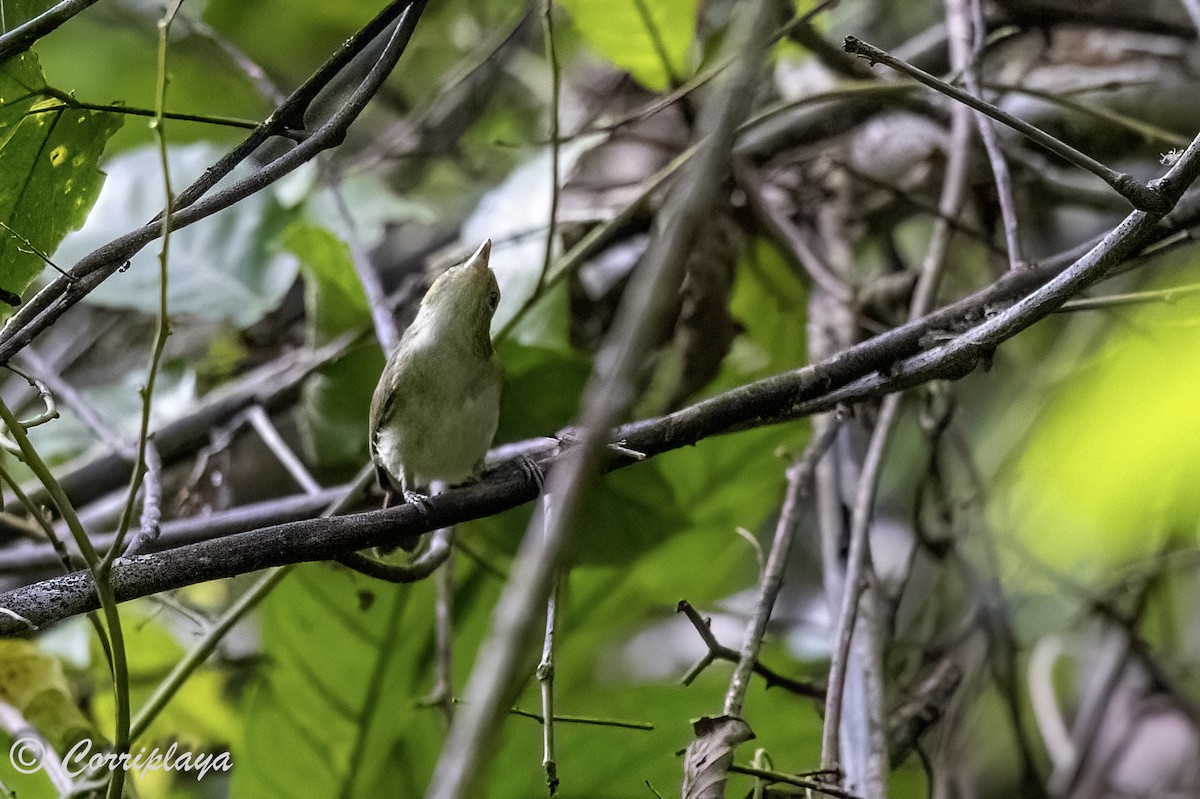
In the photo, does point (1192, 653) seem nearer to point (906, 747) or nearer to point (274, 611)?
point (906, 747)

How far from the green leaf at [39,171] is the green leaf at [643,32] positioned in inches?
38.7

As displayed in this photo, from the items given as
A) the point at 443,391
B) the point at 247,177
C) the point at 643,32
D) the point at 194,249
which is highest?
the point at 194,249

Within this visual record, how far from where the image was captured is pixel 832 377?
1.12 m

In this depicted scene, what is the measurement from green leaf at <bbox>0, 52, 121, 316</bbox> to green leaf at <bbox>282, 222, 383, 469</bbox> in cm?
83

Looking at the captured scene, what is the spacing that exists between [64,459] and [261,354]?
501 millimetres

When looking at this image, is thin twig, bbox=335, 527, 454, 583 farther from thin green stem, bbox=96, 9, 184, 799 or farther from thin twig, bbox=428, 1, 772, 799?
thin twig, bbox=428, 1, 772, 799

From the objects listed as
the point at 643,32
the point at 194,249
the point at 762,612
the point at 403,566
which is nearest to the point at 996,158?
the point at 762,612

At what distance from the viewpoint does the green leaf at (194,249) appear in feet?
7.78

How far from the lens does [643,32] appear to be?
2.03 metres

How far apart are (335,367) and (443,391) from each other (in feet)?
1.52

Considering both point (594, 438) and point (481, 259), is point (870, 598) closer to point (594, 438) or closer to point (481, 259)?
point (481, 259)

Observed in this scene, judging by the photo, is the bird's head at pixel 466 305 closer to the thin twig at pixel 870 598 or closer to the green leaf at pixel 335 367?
the green leaf at pixel 335 367

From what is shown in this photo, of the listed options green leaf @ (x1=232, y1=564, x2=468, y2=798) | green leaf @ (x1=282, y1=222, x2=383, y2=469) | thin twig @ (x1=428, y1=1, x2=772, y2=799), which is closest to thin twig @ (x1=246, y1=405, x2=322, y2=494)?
green leaf @ (x1=282, y1=222, x2=383, y2=469)

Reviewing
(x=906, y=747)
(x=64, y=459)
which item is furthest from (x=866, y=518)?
(x=64, y=459)
